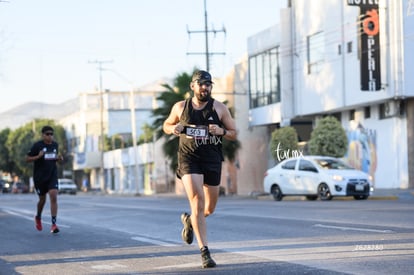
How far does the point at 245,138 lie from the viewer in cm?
5191

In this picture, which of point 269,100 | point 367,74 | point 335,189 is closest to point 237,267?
point 335,189

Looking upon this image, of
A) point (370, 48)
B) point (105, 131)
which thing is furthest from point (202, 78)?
point (105, 131)

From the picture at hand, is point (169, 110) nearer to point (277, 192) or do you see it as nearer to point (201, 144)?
point (277, 192)

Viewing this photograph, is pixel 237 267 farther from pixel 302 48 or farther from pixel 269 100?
pixel 269 100

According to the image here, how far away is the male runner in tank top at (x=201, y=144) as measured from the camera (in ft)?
29.8

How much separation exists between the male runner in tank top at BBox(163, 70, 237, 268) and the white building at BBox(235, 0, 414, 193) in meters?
27.1

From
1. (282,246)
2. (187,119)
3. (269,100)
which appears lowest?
(282,246)

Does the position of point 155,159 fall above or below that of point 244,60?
below

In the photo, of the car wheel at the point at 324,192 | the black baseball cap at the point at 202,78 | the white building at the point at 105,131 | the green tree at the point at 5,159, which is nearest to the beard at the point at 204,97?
the black baseball cap at the point at 202,78

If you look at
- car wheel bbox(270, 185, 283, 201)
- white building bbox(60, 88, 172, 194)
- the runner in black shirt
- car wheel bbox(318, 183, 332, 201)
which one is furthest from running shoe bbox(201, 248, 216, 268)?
white building bbox(60, 88, 172, 194)

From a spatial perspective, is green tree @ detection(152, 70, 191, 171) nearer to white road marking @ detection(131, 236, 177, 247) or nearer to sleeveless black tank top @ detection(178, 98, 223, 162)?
white road marking @ detection(131, 236, 177, 247)

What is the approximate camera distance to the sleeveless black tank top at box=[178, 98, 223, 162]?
360 inches

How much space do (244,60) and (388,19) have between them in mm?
16834

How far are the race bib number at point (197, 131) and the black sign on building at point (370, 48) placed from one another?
27.9 meters
